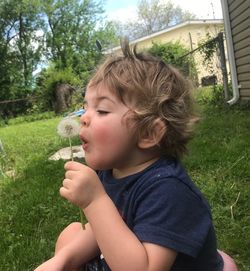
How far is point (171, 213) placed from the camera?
1245mm

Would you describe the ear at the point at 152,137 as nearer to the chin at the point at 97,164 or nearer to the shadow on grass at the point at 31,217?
the chin at the point at 97,164

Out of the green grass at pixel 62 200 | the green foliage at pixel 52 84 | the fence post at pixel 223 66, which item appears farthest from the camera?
the green foliage at pixel 52 84

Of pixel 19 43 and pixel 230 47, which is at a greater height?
pixel 19 43

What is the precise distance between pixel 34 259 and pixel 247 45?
6.27m

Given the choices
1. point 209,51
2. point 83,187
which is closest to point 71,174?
point 83,187

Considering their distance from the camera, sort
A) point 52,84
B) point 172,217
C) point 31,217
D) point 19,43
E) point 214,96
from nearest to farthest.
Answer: point 172,217, point 31,217, point 214,96, point 52,84, point 19,43

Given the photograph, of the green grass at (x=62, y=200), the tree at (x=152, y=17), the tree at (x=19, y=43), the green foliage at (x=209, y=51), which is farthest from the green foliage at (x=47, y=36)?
the green grass at (x=62, y=200)

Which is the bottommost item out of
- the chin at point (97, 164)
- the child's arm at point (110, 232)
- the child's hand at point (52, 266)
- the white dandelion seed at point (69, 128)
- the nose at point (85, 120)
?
the child's hand at point (52, 266)

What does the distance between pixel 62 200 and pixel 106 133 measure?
2276mm

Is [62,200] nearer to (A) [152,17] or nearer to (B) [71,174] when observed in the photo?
(B) [71,174]

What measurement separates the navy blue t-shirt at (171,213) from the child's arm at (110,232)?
3 cm

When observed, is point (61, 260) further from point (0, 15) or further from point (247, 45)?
point (0, 15)

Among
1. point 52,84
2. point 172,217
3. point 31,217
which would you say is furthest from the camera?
point 52,84

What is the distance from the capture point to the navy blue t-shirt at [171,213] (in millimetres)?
1233
